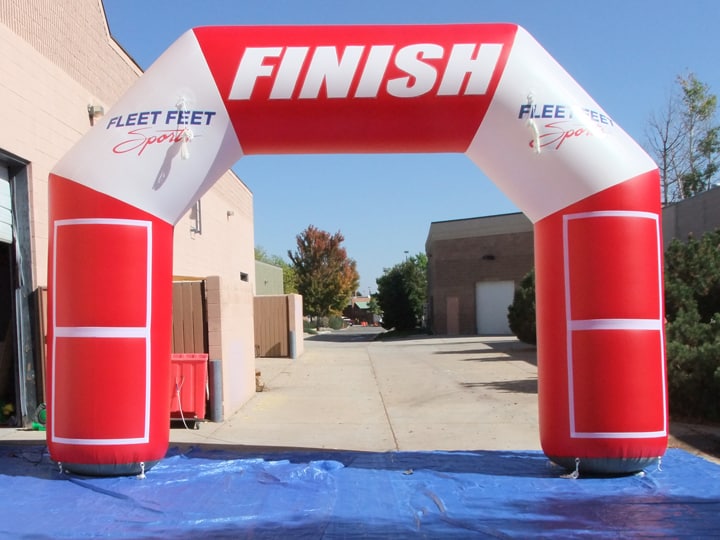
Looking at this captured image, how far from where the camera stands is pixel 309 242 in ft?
178

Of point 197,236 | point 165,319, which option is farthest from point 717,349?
point 197,236

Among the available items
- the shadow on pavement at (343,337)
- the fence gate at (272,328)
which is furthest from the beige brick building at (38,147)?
the shadow on pavement at (343,337)

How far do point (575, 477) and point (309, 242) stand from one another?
4952 cm

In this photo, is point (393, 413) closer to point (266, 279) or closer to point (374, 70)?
point (374, 70)

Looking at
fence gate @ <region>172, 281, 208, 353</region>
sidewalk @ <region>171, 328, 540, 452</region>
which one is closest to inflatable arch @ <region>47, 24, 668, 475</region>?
sidewalk @ <region>171, 328, 540, 452</region>

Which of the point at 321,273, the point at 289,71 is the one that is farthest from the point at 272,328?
the point at 321,273

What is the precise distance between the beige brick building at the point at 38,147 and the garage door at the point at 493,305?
24.4m

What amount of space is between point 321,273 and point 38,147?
148 ft

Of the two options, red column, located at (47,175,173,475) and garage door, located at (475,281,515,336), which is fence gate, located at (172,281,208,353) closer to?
red column, located at (47,175,173,475)

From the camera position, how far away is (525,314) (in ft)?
67.6

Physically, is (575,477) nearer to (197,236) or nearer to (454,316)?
(197,236)

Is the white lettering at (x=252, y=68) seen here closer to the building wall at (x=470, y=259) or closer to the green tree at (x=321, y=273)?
the building wall at (x=470, y=259)

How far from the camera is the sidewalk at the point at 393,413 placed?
7.74 meters

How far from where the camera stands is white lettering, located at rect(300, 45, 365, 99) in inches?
213
